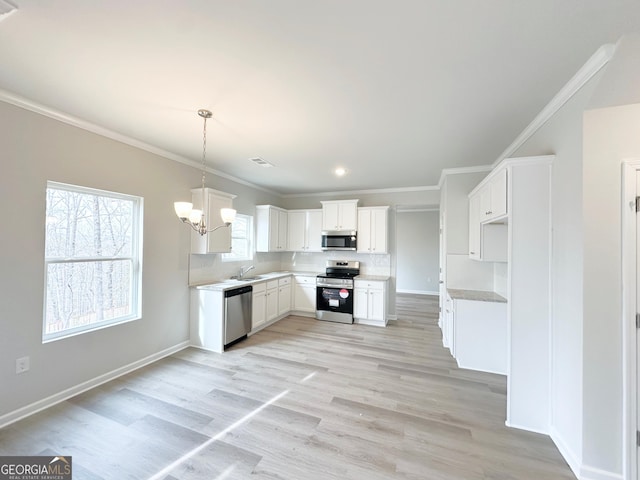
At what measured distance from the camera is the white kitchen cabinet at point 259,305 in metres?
4.33

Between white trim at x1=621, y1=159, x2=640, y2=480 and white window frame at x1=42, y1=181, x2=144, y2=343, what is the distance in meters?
4.48

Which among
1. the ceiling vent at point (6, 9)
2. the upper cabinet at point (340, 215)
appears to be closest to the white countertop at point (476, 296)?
the upper cabinet at point (340, 215)

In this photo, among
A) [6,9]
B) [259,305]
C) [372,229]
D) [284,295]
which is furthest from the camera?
[284,295]

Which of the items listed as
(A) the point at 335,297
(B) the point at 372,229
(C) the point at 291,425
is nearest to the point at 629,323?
(C) the point at 291,425

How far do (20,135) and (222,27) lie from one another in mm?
2226

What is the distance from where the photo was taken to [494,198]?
2.65 m

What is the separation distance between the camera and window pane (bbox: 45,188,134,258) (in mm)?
2477

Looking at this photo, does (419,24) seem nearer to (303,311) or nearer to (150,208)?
(150,208)

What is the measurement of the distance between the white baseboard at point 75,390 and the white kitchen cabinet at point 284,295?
2091mm

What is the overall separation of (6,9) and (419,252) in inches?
342

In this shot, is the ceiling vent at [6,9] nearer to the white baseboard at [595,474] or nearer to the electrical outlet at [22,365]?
the electrical outlet at [22,365]

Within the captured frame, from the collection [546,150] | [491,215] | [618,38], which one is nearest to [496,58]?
[618,38]

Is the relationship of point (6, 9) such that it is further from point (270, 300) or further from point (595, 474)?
point (595, 474)

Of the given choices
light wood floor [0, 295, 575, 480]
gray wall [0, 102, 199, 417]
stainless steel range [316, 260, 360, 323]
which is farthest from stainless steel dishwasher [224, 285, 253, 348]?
stainless steel range [316, 260, 360, 323]
